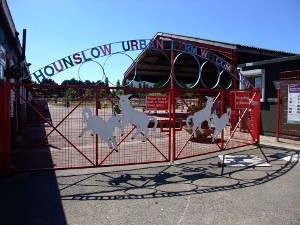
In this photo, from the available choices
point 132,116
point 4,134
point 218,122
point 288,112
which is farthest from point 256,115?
point 4,134

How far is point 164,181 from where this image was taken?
21.7ft

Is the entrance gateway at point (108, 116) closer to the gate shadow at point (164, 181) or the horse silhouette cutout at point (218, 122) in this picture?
the horse silhouette cutout at point (218, 122)

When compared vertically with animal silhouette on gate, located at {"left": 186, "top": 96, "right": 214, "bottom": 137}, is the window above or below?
above

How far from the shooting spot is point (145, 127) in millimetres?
8102

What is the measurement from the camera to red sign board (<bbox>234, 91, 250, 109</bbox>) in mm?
10328

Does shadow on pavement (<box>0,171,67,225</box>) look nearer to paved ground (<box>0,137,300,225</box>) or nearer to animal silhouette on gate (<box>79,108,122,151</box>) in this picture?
paved ground (<box>0,137,300,225</box>)

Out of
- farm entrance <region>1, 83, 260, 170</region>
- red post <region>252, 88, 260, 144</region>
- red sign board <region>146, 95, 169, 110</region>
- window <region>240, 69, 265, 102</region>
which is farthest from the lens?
window <region>240, 69, 265, 102</region>

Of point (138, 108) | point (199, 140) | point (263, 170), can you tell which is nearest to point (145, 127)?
point (138, 108)

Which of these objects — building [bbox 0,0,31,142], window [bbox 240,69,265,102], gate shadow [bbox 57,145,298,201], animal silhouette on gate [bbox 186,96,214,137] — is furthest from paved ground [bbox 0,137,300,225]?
window [bbox 240,69,265,102]

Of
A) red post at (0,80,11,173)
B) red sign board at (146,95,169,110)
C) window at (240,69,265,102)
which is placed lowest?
red post at (0,80,11,173)

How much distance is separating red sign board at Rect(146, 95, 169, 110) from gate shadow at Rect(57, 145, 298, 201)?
149 centimetres

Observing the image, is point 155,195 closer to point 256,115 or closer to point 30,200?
point 30,200

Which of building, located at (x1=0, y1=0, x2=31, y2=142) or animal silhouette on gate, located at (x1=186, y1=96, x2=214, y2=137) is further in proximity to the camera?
animal silhouette on gate, located at (x1=186, y1=96, x2=214, y2=137)

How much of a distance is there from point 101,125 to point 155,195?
2542 millimetres
